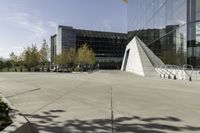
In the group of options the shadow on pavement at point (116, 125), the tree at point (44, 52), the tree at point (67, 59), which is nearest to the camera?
the shadow on pavement at point (116, 125)

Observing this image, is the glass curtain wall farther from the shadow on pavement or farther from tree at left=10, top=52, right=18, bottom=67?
tree at left=10, top=52, right=18, bottom=67

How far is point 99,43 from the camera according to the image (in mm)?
96312

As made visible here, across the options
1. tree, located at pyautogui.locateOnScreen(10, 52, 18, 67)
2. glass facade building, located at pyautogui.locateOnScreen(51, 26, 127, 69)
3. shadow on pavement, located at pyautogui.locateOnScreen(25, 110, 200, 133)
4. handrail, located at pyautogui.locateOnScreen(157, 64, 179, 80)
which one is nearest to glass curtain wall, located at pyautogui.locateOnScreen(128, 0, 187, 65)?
handrail, located at pyautogui.locateOnScreen(157, 64, 179, 80)

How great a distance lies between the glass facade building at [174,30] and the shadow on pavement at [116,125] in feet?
49.8

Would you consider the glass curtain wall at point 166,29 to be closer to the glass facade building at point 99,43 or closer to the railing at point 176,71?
the railing at point 176,71

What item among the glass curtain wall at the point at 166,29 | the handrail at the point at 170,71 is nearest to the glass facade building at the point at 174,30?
the glass curtain wall at the point at 166,29

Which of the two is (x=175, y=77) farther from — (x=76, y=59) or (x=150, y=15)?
(x=76, y=59)

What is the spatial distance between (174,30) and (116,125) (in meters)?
20.7

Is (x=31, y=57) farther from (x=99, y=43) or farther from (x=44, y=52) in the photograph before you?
(x=99, y=43)

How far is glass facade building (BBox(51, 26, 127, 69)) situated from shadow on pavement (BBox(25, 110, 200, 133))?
87178 mm

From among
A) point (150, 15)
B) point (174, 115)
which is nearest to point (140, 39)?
point (150, 15)

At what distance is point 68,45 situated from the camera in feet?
306

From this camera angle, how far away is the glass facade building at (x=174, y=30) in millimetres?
20266

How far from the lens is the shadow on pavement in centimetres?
522
